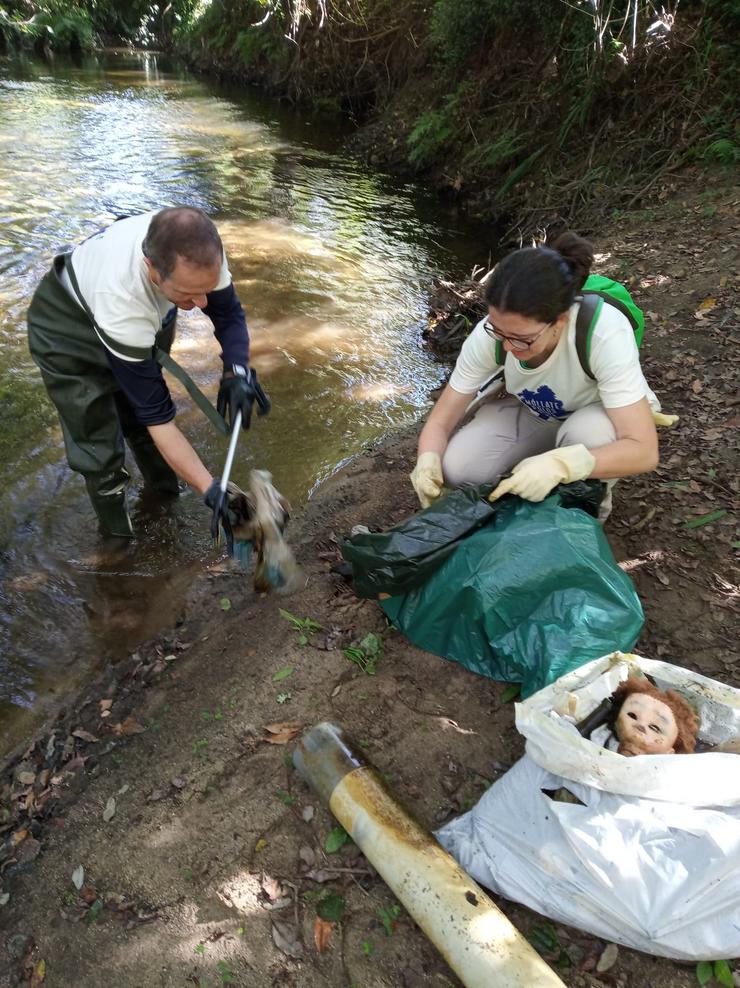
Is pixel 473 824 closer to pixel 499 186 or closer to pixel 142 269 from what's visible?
pixel 142 269

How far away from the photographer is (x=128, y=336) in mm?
2330

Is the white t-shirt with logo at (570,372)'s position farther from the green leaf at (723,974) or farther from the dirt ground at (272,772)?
the green leaf at (723,974)

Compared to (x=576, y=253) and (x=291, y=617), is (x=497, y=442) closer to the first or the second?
(x=576, y=253)

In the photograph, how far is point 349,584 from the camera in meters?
2.88

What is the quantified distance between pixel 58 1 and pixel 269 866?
96.8 ft

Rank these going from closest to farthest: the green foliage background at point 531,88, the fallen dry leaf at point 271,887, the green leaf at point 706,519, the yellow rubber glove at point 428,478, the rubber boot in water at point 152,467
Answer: the fallen dry leaf at point 271,887 → the yellow rubber glove at point 428,478 → the green leaf at point 706,519 → the rubber boot in water at point 152,467 → the green foliage background at point 531,88

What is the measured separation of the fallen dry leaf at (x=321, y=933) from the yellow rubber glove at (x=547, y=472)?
151cm

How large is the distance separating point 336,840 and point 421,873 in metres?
0.36

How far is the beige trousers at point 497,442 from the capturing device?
2.82m

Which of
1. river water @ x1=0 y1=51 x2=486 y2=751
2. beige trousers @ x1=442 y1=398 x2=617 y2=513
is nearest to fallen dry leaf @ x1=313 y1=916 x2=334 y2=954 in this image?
river water @ x1=0 y1=51 x2=486 y2=751

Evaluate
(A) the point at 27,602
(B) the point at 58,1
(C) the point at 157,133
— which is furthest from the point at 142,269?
(B) the point at 58,1

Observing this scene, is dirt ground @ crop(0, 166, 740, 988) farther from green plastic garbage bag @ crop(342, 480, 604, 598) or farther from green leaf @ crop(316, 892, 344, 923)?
green plastic garbage bag @ crop(342, 480, 604, 598)

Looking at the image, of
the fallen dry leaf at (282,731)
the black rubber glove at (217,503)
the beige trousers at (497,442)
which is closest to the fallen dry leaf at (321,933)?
the fallen dry leaf at (282,731)

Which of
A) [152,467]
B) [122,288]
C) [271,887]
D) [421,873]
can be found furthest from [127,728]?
[122,288]
